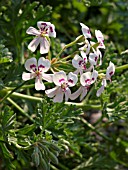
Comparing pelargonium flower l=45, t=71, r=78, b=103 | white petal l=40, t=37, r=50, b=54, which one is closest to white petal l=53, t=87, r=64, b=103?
pelargonium flower l=45, t=71, r=78, b=103

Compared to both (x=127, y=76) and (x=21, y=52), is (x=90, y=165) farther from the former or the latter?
(x=21, y=52)

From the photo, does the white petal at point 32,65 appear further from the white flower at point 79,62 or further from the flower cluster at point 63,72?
the white flower at point 79,62

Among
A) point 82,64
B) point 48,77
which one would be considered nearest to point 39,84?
point 48,77

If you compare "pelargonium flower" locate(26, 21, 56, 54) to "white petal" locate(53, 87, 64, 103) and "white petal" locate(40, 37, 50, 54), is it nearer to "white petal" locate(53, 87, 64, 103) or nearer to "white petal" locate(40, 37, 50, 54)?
"white petal" locate(40, 37, 50, 54)

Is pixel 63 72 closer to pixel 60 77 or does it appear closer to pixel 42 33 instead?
pixel 60 77

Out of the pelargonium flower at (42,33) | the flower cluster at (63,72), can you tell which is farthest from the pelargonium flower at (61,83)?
the pelargonium flower at (42,33)

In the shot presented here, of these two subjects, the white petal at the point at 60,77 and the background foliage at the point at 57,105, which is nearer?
the white petal at the point at 60,77
